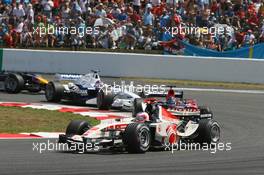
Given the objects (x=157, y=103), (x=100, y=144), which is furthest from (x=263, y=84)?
(x=100, y=144)

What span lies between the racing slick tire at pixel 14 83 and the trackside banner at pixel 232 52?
7.82m

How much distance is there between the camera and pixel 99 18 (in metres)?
30.3

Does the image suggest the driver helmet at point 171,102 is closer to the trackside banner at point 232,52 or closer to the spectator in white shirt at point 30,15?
the trackside banner at point 232,52

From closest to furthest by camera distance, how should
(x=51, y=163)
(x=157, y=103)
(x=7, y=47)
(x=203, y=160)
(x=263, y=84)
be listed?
(x=51, y=163), (x=203, y=160), (x=157, y=103), (x=263, y=84), (x=7, y=47)

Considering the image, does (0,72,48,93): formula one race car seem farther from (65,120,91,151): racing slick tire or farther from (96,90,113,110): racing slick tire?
(65,120,91,151): racing slick tire

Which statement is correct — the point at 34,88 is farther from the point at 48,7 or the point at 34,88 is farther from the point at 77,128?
the point at 77,128

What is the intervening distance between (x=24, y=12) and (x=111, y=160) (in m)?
20.8

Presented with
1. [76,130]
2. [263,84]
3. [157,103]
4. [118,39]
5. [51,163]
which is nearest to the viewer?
[51,163]

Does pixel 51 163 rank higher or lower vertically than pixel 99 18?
lower

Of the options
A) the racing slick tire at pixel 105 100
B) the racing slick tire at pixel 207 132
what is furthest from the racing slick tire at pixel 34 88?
the racing slick tire at pixel 207 132

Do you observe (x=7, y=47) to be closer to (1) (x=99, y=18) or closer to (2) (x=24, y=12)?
(2) (x=24, y=12)

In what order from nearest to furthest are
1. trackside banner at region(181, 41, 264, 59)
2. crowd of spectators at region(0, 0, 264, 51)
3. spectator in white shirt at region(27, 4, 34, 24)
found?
trackside banner at region(181, 41, 264, 59) → crowd of spectators at region(0, 0, 264, 51) → spectator in white shirt at region(27, 4, 34, 24)

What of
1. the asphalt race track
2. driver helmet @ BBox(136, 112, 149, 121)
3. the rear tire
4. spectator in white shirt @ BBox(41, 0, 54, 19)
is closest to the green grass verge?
the asphalt race track

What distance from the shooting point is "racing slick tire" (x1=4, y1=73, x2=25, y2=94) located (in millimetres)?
23594
